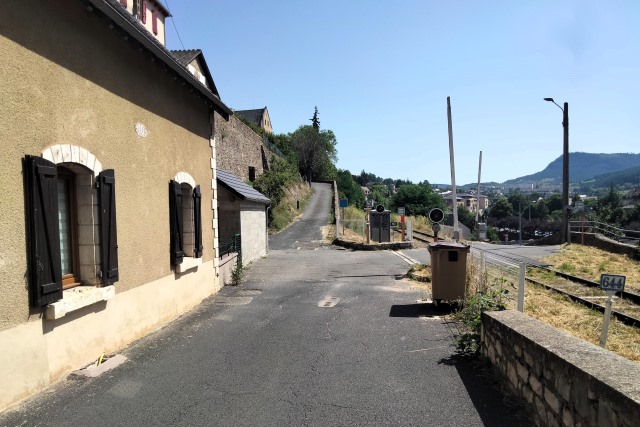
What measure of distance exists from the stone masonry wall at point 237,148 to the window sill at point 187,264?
18.5 m

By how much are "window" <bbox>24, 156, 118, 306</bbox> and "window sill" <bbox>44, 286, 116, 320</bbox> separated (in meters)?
0.09

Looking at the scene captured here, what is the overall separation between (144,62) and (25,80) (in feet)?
9.49

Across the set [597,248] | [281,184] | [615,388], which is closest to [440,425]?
[615,388]

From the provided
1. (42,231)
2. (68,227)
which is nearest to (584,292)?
(68,227)

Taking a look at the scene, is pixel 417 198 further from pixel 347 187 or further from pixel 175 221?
pixel 175 221

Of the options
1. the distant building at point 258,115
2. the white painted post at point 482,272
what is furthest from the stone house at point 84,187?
the distant building at point 258,115

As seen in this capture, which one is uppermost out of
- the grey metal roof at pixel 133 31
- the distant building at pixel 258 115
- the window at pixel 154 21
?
the distant building at pixel 258 115

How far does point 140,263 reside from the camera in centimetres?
718

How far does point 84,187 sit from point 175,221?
2635 millimetres

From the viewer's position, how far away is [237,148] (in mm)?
33438

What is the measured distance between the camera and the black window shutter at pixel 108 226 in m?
6.00

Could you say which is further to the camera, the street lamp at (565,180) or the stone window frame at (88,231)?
the street lamp at (565,180)

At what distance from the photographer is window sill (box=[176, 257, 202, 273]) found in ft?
28.3

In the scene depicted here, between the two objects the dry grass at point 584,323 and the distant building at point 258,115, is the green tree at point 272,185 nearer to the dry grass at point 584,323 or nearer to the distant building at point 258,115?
the dry grass at point 584,323
